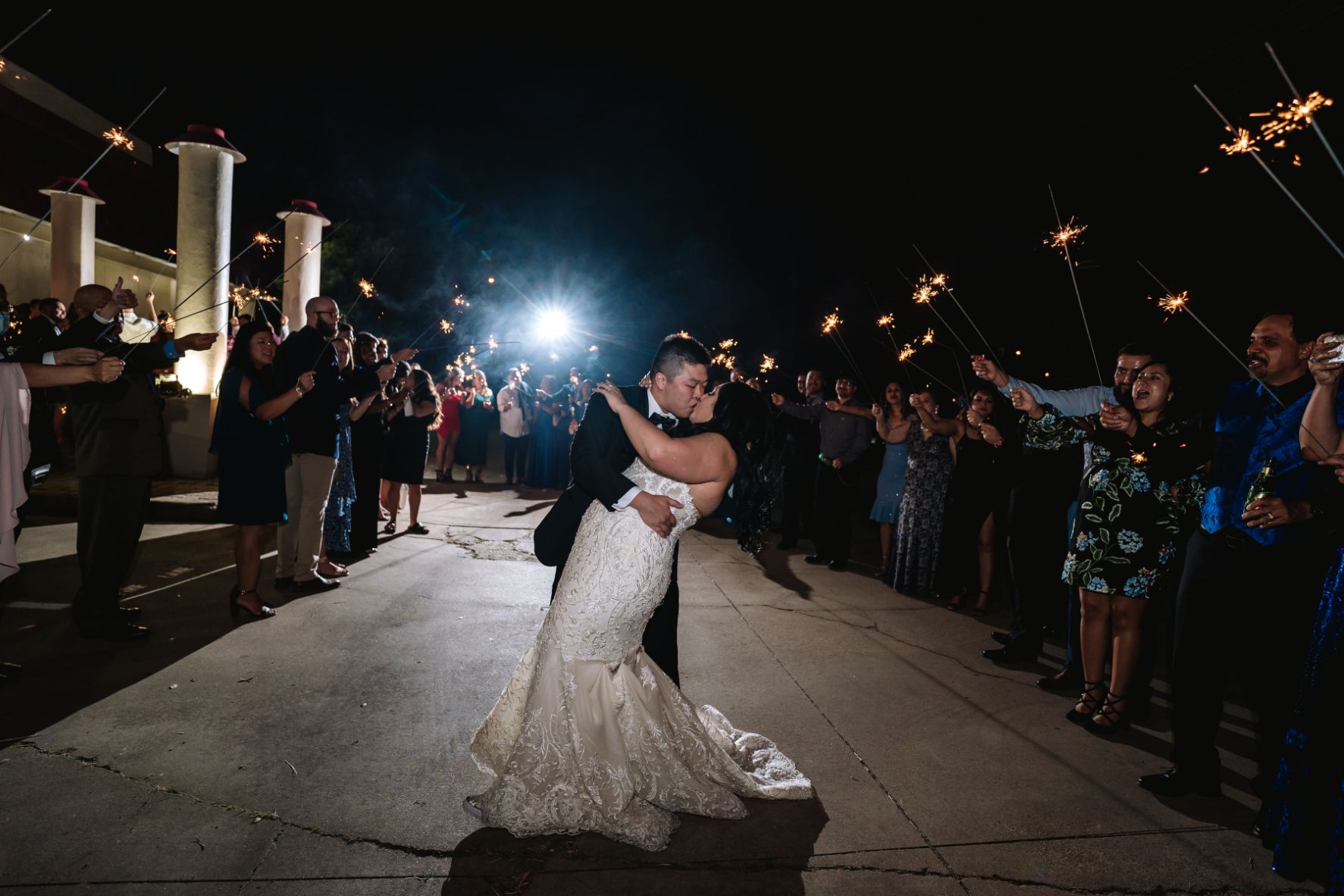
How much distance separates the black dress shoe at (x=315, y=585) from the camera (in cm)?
558

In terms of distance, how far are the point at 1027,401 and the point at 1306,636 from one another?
1.66 m

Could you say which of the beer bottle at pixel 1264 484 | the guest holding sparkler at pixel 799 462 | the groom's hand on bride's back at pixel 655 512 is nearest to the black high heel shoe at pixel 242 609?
the groom's hand on bride's back at pixel 655 512

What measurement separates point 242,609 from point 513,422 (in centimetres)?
790

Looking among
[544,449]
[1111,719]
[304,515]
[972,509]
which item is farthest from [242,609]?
[544,449]

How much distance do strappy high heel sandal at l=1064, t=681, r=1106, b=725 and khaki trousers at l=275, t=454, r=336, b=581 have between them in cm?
545

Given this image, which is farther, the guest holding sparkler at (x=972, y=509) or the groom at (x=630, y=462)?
the guest holding sparkler at (x=972, y=509)

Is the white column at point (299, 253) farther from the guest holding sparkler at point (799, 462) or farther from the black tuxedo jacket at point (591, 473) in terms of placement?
the black tuxedo jacket at point (591, 473)

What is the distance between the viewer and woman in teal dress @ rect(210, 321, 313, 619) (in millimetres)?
4777

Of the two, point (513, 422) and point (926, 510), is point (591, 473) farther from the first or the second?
point (513, 422)

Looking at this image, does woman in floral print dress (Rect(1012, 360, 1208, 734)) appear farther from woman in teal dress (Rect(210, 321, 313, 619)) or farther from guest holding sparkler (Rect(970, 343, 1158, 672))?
woman in teal dress (Rect(210, 321, 313, 619))

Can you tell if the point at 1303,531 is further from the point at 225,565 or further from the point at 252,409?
the point at 225,565

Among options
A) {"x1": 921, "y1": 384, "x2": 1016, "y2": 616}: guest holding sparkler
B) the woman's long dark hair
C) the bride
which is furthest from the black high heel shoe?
{"x1": 921, "y1": 384, "x2": 1016, "y2": 616}: guest holding sparkler

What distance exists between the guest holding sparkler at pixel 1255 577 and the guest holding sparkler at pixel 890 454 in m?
3.64

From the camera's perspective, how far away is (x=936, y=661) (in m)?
4.86
